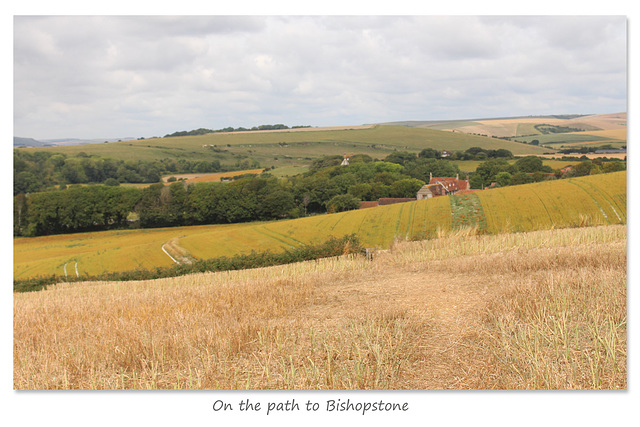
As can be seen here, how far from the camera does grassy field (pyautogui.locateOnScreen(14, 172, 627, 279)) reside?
22.0 m

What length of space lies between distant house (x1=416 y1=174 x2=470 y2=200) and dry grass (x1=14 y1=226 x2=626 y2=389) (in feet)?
190

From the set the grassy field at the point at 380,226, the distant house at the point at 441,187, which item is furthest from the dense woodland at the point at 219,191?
the distant house at the point at 441,187

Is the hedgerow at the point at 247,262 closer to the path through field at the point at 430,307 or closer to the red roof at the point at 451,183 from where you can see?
the path through field at the point at 430,307

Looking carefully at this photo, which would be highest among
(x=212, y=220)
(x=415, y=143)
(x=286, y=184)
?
(x=415, y=143)

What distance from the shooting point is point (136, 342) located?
18.0ft

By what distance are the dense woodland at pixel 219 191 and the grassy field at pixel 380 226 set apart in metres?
2.14

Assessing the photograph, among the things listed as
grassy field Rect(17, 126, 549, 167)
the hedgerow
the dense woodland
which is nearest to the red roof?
the dense woodland

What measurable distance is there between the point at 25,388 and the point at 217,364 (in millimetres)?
2215

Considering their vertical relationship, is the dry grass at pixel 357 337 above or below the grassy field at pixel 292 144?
below

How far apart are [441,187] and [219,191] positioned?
110 ft

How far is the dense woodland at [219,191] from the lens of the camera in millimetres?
37356
